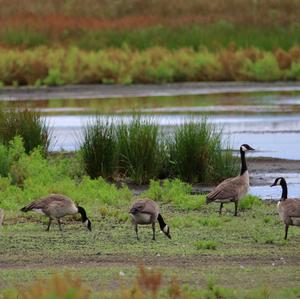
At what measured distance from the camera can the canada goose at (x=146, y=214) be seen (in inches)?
535

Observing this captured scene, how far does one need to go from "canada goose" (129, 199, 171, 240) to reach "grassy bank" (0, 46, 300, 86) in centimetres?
3180

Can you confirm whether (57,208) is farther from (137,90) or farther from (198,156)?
(137,90)

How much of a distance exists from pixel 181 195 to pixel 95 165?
302cm

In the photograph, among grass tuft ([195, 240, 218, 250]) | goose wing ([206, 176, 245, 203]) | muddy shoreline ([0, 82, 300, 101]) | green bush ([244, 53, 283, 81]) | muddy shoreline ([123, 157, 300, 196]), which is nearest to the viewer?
grass tuft ([195, 240, 218, 250])

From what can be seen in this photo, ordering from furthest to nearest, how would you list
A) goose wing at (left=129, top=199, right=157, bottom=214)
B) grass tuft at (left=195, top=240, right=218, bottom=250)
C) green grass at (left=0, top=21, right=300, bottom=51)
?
green grass at (left=0, top=21, right=300, bottom=51) < goose wing at (left=129, top=199, right=157, bottom=214) < grass tuft at (left=195, top=240, right=218, bottom=250)

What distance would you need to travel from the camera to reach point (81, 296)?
7262 mm

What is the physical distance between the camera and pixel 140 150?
19.6m

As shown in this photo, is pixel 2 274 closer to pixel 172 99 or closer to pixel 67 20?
pixel 172 99

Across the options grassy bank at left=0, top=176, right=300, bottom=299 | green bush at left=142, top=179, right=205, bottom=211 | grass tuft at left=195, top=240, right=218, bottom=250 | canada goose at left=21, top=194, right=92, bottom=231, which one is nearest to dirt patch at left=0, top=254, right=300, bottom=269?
grassy bank at left=0, top=176, right=300, bottom=299

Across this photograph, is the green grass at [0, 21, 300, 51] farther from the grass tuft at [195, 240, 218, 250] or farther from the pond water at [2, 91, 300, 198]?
the grass tuft at [195, 240, 218, 250]

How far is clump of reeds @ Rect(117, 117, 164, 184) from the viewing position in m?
19.6

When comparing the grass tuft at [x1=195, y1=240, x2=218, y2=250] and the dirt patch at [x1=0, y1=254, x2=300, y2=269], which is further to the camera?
the grass tuft at [x1=195, y1=240, x2=218, y2=250]

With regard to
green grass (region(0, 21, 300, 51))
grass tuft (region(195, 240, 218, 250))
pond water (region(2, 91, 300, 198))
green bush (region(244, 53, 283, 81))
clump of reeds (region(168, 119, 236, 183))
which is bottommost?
grass tuft (region(195, 240, 218, 250))

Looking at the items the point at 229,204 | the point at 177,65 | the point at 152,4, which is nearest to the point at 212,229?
the point at 229,204
